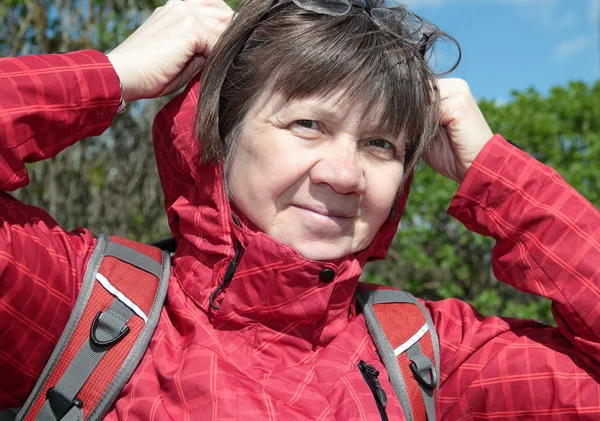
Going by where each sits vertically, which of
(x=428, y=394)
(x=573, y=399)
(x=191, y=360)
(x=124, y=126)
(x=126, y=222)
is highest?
(x=573, y=399)

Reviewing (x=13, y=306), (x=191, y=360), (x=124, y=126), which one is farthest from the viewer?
(x=124, y=126)

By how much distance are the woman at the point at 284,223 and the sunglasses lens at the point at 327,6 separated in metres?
0.01

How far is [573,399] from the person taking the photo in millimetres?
1901

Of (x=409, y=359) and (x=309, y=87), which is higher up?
(x=309, y=87)

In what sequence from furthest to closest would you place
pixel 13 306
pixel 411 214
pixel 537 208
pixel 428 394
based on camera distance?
pixel 411 214, pixel 537 208, pixel 428 394, pixel 13 306

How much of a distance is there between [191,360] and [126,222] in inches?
190

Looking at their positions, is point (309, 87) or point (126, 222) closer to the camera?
point (309, 87)

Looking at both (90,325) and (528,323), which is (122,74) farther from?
(528,323)

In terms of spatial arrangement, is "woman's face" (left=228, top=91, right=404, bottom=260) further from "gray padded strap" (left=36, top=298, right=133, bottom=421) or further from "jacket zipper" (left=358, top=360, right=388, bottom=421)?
"gray padded strap" (left=36, top=298, right=133, bottom=421)

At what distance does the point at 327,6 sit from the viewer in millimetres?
1909

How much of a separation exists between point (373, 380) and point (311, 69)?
828mm

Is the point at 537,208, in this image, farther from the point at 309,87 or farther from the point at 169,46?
the point at 169,46

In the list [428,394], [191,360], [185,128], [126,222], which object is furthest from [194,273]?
[126,222]

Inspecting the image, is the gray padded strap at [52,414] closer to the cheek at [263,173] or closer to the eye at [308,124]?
the cheek at [263,173]
